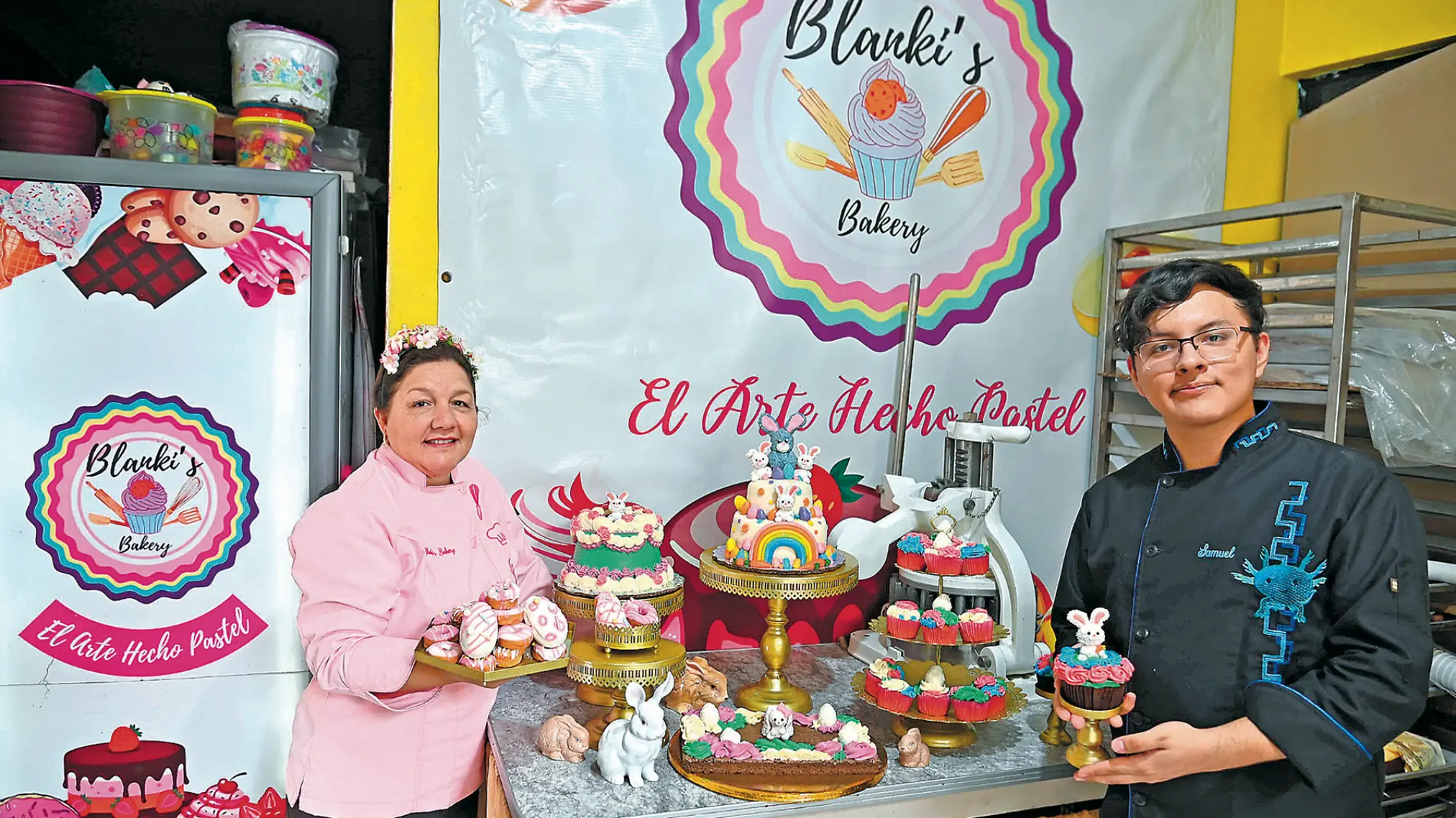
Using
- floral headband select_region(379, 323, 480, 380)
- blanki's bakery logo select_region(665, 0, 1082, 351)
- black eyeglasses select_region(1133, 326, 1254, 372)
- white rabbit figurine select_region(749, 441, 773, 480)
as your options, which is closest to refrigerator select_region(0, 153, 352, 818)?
floral headband select_region(379, 323, 480, 380)

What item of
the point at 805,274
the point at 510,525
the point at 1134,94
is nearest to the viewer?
the point at 510,525

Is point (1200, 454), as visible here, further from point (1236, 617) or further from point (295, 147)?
point (295, 147)

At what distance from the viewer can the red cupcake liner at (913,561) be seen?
2.20 metres

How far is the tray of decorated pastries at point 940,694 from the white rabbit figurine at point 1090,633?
0.82 feet

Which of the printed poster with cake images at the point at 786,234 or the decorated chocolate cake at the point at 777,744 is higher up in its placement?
the printed poster with cake images at the point at 786,234

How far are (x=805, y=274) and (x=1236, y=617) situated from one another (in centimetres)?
142

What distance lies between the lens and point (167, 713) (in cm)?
204

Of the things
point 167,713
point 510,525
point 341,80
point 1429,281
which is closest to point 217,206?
point 341,80

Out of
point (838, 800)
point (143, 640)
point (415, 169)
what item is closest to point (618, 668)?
point (838, 800)

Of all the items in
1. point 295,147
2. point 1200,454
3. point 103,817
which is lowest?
point 103,817

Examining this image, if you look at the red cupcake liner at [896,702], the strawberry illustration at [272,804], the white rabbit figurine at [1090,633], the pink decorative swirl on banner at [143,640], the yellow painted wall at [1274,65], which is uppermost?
the yellow painted wall at [1274,65]

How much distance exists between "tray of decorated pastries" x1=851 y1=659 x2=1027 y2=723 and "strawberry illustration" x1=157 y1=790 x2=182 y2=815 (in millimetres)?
1462

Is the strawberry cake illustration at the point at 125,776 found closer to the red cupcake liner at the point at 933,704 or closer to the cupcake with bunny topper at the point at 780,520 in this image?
the cupcake with bunny topper at the point at 780,520

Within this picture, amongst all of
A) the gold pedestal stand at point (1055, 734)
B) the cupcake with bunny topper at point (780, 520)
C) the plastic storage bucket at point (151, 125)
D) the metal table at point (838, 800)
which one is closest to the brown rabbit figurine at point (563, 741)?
the metal table at point (838, 800)
